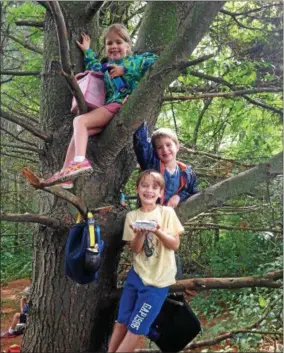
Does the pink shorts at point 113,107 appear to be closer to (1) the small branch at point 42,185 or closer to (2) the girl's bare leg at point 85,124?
(2) the girl's bare leg at point 85,124

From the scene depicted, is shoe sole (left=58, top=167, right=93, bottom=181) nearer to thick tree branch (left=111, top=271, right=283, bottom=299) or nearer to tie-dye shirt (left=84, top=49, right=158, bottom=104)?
tie-dye shirt (left=84, top=49, right=158, bottom=104)

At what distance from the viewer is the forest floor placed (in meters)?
5.54

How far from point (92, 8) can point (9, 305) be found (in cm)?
698

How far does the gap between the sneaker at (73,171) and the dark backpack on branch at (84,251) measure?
0.22 m

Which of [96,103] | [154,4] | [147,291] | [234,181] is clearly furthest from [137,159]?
[154,4]

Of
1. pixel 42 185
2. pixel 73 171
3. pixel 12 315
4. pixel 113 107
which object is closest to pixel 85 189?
pixel 73 171

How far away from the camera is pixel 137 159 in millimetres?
2752

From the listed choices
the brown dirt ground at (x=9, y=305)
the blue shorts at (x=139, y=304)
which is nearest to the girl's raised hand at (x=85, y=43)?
the blue shorts at (x=139, y=304)

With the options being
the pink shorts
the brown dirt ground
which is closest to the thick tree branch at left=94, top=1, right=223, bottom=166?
the pink shorts

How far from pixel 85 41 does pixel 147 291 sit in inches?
64.1

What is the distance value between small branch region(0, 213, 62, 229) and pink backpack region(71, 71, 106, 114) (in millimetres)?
764

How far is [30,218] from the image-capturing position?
1.98 metres

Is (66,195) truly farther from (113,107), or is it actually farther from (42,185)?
(113,107)

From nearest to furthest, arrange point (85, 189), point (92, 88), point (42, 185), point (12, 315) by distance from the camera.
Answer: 1. point (42, 185)
2. point (85, 189)
3. point (92, 88)
4. point (12, 315)
